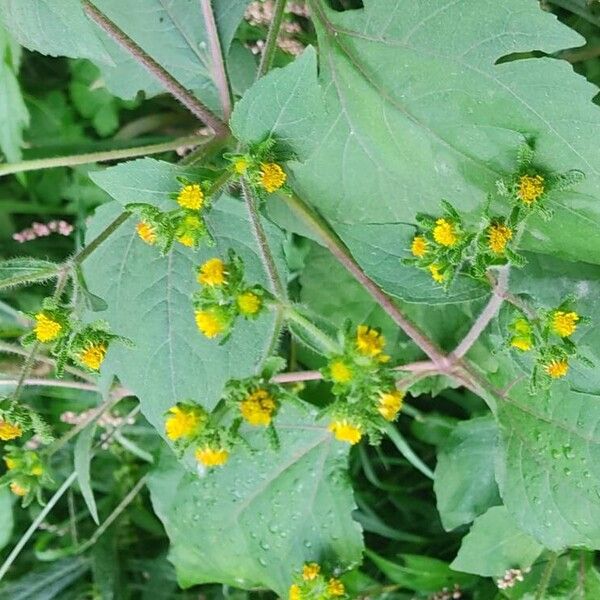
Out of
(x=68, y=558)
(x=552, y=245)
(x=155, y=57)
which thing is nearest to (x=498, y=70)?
(x=552, y=245)

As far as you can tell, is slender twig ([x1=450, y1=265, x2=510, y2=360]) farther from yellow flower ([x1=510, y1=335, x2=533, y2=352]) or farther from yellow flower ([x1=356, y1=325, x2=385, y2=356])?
yellow flower ([x1=356, y1=325, x2=385, y2=356])

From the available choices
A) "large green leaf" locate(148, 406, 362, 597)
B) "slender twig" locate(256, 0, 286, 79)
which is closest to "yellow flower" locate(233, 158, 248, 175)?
"slender twig" locate(256, 0, 286, 79)

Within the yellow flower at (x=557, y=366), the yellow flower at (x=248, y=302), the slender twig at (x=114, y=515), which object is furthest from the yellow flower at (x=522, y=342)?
the slender twig at (x=114, y=515)

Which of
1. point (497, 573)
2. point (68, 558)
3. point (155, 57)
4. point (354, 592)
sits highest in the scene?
point (155, 57)

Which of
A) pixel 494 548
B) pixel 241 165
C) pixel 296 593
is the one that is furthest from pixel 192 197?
pixel 494 548

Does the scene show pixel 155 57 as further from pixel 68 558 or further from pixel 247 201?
pixel 68 558
